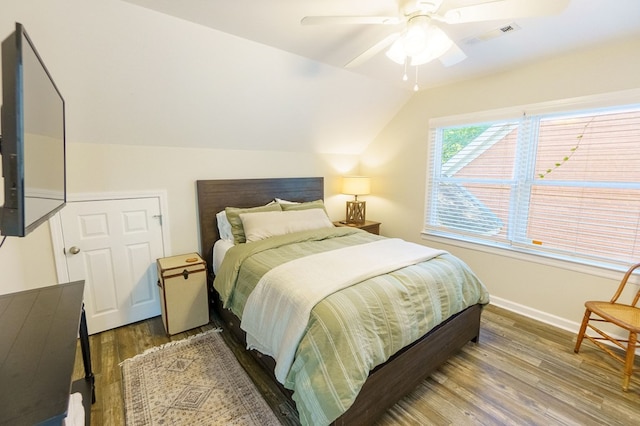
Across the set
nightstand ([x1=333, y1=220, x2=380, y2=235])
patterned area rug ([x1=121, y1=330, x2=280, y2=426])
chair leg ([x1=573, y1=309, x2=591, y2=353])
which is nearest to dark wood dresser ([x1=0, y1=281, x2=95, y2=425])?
patterned area rug ([x1=121, y1=330, x2=280, y2=426])

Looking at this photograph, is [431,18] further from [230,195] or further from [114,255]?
[114,255]

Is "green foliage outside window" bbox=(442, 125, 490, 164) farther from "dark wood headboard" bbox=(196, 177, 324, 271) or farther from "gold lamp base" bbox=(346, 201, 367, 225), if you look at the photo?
"dark wood headboard" bbox=(196, 177, 324, 271)

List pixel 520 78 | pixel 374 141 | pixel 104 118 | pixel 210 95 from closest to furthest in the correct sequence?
pixel 104 118 < pixel 210 95 < pixel 520 78 < pixel 374 141

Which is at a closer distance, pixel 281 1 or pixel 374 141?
pixel 281 1

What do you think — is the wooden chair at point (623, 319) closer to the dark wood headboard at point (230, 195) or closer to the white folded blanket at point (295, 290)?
the white folded blanket at point (295, 290)

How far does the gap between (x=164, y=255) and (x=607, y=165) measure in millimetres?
4009

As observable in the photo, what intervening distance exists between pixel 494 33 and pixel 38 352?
3.11 m

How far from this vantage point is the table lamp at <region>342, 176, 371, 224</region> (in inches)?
156

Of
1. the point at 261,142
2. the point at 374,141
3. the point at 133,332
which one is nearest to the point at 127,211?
the point at 133,332

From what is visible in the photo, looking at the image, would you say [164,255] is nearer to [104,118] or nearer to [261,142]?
[104,118]

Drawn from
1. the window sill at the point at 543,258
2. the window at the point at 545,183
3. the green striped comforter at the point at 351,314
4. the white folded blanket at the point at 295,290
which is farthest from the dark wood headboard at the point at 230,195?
the window sill at the point at 543,258

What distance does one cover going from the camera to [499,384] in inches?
76.7

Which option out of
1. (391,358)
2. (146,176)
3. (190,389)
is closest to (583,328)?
(391,358)

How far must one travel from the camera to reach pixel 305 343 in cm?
146
